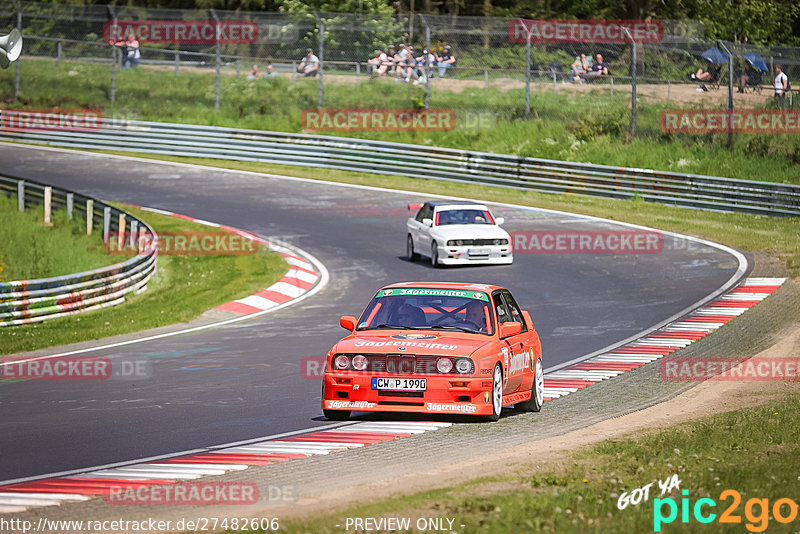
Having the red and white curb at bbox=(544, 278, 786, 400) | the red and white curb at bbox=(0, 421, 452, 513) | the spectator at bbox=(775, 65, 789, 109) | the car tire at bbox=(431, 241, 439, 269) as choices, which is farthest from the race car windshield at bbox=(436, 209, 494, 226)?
the red and white curb at bbox=(0, 421, 452, 513)

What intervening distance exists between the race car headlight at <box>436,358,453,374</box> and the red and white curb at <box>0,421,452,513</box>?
623 millimetres

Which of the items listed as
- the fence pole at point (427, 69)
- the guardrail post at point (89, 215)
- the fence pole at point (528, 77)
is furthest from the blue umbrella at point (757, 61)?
→ the guardrail post at point (89, 215)

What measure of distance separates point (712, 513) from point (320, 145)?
3189 centimetres

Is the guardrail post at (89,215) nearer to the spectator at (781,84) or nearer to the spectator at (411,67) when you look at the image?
the spectator at (411,67)

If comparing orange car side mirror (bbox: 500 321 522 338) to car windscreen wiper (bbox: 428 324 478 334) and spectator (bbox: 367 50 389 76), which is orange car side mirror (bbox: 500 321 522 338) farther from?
spectator (bbox: 367 50 389 76)

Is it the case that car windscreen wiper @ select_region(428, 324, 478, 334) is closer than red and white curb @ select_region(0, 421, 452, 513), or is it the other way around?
red and white curb @ select_region(0, 421, 452, 513)

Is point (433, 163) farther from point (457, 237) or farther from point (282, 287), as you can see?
point (282, 287)

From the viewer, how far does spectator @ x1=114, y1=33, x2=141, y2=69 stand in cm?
4147

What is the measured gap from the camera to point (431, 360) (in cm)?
1084

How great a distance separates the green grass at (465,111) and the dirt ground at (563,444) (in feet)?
63.1

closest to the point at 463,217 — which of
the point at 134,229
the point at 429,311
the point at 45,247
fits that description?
the point at 134,229

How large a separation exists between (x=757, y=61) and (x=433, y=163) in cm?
1000

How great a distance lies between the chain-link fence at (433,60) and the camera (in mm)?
33438

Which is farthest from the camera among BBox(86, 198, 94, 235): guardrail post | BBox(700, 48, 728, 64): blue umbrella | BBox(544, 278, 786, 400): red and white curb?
BBox(700, 48, 728, 64): blue umbrella
